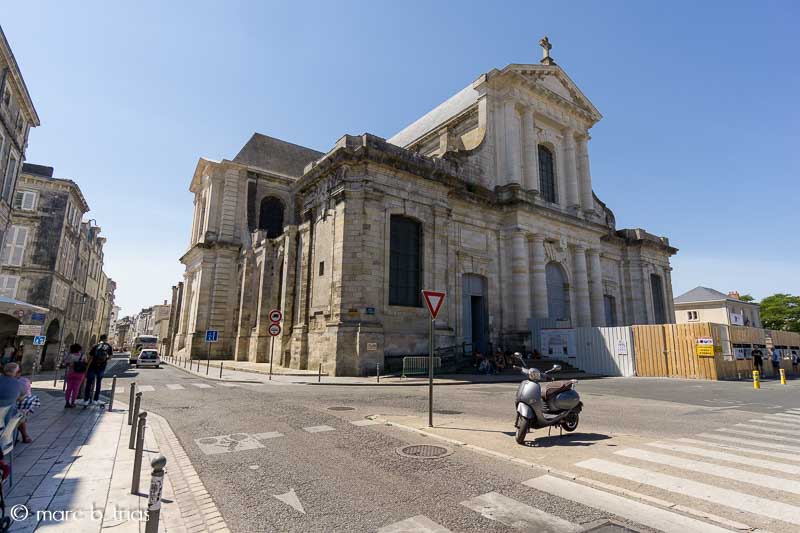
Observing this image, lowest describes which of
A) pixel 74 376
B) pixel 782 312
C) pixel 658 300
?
pixel 74 376

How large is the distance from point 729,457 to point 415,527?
4831mm

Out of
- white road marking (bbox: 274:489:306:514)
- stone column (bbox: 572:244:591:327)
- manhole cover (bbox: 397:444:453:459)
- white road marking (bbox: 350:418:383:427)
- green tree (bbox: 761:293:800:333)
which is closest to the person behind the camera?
white road marking (bbox: 274:489:306:514)

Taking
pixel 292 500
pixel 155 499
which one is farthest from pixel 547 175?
pixel 155 499

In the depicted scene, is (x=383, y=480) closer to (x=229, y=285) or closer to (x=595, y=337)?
(x=595, y=337)

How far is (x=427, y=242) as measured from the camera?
2102 cm

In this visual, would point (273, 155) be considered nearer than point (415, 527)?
No

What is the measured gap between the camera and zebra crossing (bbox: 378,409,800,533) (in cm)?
350

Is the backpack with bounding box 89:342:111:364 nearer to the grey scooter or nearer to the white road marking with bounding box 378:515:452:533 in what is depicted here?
the white road marking with bounding box 378:515:452:533

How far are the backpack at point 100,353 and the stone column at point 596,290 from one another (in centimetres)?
2797

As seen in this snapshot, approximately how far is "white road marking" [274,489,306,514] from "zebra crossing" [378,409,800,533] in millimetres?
970

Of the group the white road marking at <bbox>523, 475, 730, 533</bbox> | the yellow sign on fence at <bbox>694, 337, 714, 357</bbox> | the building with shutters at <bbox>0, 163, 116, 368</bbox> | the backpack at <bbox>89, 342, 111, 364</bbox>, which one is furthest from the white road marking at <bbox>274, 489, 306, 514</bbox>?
the building with shutters at <bbox>0, 163, 116, 368</bbox>

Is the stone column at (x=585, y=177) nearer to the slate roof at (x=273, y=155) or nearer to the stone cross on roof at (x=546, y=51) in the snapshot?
the stone cross on roof at (x=546, y=51)

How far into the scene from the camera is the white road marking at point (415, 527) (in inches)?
133

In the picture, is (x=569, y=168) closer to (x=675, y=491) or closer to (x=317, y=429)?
(x=317, y=429)
